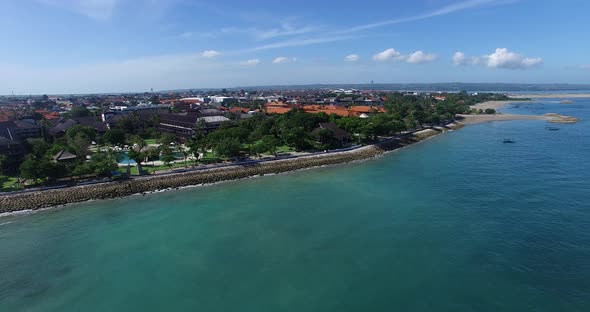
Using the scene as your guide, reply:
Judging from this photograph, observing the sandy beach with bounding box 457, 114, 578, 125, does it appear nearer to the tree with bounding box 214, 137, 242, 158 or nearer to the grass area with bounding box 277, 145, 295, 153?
the grass area with bounding box 277, 145, 295, 153

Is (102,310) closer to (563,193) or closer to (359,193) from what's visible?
Answer: (359,193)

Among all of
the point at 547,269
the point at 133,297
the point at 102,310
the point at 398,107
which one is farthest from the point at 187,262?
the point at 398,107

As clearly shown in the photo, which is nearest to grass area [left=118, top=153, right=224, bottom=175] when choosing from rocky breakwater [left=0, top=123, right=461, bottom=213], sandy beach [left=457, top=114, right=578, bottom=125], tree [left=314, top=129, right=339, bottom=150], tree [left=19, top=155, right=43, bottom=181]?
rocky breakwater [left=0, top=123, right=461, bottom=213]

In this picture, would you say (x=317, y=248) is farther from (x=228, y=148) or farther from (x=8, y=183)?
(x=8, y=183)

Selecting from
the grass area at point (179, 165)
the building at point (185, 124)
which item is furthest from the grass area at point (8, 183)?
the building at point (185, 124)

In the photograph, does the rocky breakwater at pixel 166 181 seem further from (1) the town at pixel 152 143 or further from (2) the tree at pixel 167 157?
(2) the tree at pixel 167 157
